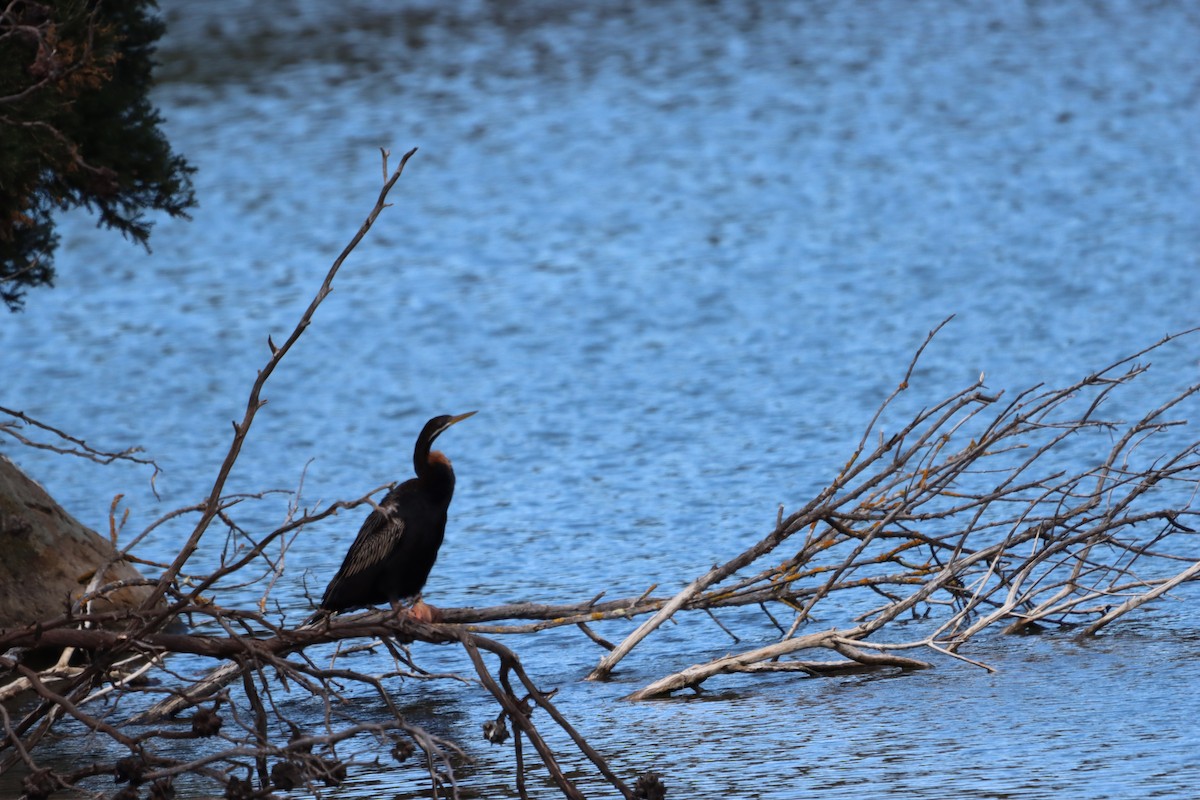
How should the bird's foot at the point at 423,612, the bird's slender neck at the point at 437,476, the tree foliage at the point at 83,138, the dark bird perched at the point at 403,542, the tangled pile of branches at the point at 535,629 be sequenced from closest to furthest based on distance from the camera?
the tangled pile of branches at the point at 535,629
the bird's foot at the point at 423,612
the dark bird perched at the point at 403,542
the bird's slender neck at the point at 437,476
the tree foliage at the point at 83,138

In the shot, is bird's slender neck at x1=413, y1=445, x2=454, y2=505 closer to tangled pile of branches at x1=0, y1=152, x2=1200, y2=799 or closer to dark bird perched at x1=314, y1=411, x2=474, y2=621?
dark bird perched at x1=314, y1=411, x2=474, y2=621

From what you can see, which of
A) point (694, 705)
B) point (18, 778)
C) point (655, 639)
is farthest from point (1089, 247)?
point (18, 778)

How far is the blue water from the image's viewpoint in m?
6.79

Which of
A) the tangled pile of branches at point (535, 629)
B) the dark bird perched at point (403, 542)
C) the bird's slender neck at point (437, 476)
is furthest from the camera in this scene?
the bird's slender neck at point (437, 476)

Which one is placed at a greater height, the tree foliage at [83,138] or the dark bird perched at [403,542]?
the tree foliage at [83,138]

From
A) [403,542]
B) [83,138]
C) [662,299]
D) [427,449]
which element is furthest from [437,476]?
[662,299]

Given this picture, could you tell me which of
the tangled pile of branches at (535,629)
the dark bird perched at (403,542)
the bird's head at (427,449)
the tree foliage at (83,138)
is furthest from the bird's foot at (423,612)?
the tree foliage at (83,138)

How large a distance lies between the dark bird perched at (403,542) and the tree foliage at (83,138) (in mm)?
1532

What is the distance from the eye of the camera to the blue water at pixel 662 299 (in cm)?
679

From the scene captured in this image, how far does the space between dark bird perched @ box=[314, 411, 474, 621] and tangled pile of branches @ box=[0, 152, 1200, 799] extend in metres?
0.21

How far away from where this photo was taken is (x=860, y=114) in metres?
23.5

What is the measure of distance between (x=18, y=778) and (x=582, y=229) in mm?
14321

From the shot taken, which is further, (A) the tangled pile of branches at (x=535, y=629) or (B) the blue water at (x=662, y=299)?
(B) the blue water at (x=662, y=299)

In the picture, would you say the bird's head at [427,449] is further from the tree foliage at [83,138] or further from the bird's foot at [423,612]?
the tree foliage at [83,138]
